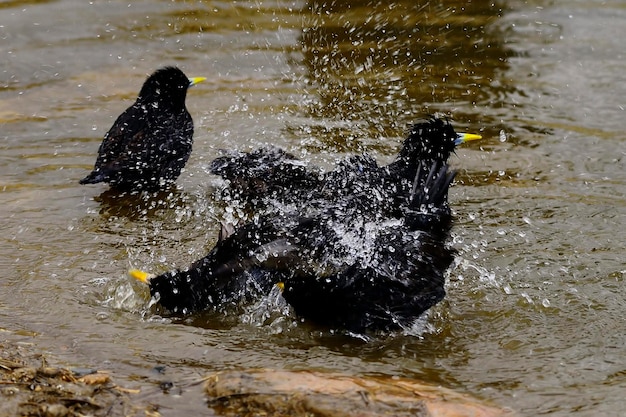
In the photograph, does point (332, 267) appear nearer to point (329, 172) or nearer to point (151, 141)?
point (329, 172)

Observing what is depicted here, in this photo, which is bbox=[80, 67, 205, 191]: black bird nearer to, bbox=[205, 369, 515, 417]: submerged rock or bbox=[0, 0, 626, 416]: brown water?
bbox=[0, 0, 626, 416]: brown water

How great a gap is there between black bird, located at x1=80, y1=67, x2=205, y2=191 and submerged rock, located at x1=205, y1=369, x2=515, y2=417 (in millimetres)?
3498

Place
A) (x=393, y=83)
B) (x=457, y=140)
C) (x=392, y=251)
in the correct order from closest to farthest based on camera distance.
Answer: (x=392, y=251) → (x=457, y=140) → (x=393, y=83)

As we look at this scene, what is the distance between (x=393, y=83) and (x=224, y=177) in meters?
2.87

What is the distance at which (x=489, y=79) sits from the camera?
31.3ft

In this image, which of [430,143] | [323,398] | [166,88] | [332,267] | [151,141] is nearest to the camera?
[323,398]

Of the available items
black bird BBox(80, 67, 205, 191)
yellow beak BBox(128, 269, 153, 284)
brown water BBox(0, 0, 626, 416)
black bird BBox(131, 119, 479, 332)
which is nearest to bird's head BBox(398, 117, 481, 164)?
brown water BBox(0, 0, 626, 416)

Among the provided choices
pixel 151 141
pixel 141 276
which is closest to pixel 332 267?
pixel 141 276

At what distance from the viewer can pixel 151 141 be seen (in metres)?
7.55

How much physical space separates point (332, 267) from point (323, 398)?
4.91 feet

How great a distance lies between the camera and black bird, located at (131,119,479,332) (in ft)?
16.9

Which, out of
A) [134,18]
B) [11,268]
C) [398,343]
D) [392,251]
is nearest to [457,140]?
[392,251]

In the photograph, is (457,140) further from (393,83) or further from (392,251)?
(393,83)

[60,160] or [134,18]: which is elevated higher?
[134,18]
